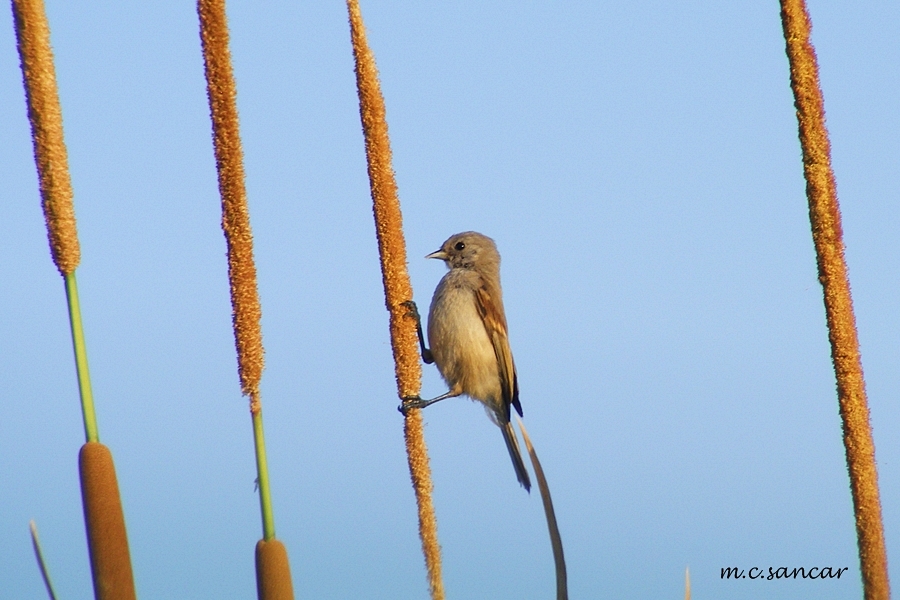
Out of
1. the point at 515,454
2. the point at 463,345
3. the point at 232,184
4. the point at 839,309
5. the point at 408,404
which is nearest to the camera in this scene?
the point at 232,184

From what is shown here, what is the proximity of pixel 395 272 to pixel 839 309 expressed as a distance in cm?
140

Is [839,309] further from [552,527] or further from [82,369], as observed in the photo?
[82,369]

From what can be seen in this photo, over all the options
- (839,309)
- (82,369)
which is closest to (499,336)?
(839,309)

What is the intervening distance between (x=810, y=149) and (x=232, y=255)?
5.70 ft

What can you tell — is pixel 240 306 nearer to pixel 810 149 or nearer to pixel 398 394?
pixel 398 394

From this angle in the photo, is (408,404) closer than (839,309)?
No

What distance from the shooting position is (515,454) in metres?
5.55

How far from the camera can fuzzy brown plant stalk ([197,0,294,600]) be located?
2.37 m

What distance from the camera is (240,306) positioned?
2.40m

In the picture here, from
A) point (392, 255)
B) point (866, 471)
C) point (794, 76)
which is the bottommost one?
point (866, 471)

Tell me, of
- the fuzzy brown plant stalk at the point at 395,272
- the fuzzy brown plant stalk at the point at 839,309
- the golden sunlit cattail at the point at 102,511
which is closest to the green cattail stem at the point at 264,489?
the golden sunlit cattail at the point at 102,511

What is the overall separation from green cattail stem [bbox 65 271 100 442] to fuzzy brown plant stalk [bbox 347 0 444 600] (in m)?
1.02

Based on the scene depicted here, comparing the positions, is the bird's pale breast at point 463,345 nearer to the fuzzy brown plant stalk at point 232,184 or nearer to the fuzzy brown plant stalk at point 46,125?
the fuzzy brown plant stalk at point 232,184

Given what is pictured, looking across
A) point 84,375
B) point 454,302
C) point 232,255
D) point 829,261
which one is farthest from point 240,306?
point 454,302
